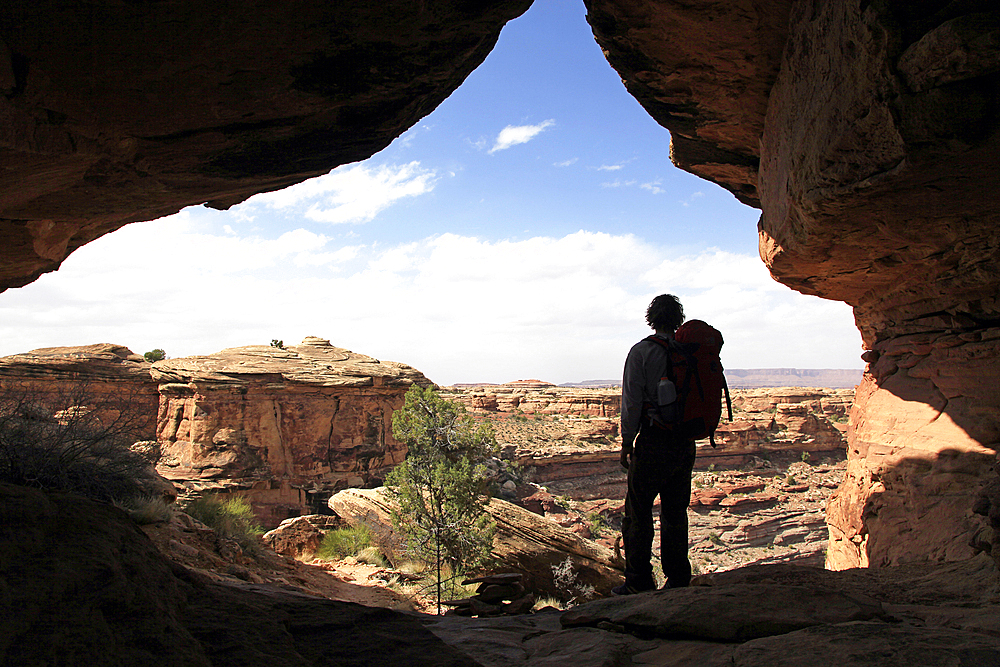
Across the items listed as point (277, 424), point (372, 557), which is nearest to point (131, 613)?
point (372, 557)

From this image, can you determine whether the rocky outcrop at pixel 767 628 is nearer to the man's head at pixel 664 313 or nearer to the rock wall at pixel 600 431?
the man's head at pixel 664 313

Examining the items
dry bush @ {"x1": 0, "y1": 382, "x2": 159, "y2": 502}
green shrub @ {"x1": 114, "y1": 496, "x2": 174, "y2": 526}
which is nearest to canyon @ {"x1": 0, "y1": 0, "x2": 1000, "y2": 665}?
dry bush @ {"x1": 0, "y1": 382, "x2": 159, "y2": 502}

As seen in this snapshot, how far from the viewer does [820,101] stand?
373cm

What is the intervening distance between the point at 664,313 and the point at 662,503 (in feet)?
5.38

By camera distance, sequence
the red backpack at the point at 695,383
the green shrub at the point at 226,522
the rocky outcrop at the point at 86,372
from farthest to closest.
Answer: the rocky outcrop at the point at 86,372 → the green shrub at the point at 226,522 → the red backpack at the point at 695,383

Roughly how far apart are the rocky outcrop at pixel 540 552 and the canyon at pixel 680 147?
24.2ft

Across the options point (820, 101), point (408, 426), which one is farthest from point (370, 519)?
point (820, 101)

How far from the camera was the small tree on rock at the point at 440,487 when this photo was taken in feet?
40.3

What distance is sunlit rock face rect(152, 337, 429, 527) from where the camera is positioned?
74.8 ft

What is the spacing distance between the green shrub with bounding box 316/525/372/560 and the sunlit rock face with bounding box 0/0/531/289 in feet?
36.6

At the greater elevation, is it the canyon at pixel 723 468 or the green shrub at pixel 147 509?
the green shrub at pixel 147 509

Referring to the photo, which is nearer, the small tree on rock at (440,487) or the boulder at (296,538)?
the small tree on rock at (440,487)

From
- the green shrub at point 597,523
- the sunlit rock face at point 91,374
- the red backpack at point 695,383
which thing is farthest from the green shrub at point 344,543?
the green shrub at point 597,523

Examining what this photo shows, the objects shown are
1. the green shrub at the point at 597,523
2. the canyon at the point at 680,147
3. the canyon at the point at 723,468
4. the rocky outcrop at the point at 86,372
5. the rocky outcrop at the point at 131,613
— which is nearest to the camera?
the rocky outcrop at the point at 131,613
